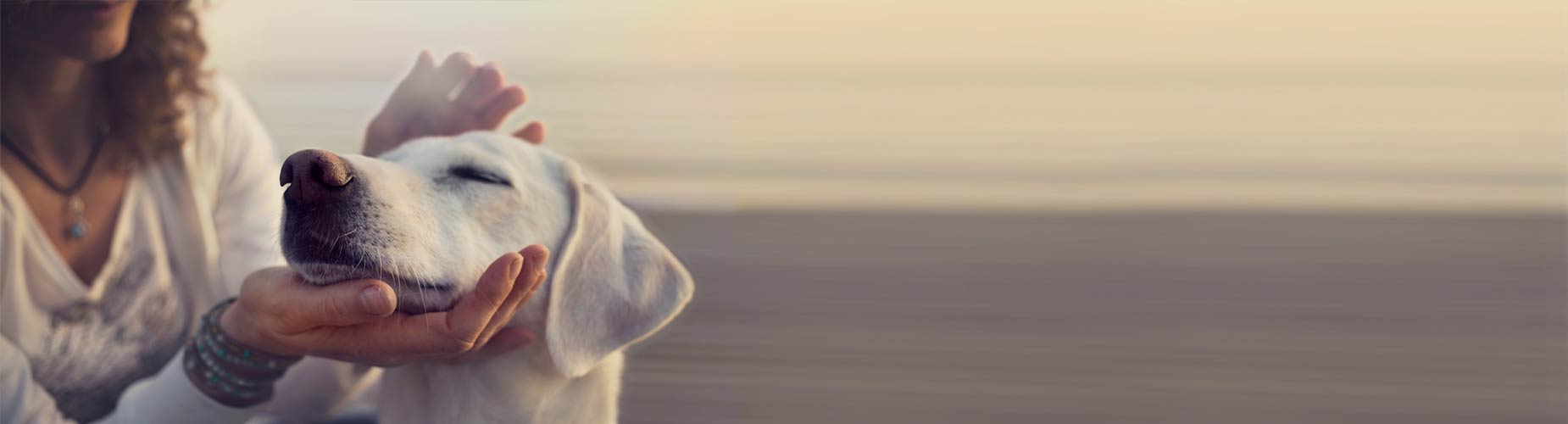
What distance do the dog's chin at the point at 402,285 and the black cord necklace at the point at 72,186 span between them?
0.64 metres

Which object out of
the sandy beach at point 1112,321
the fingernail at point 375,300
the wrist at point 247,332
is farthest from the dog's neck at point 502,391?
the sandy beach at point 1112,321

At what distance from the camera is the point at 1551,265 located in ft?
12.2

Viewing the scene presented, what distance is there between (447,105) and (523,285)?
0.54m

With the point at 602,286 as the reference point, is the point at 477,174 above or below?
above

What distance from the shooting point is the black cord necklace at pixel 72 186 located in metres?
1.47

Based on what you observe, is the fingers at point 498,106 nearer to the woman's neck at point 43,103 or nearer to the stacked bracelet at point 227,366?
the stacked bracelet at point 227,366

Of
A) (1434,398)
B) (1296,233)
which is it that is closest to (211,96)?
(1434,398)

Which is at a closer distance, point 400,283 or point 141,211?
point 400,283

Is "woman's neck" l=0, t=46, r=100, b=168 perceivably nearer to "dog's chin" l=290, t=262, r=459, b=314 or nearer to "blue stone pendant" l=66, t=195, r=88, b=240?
"blue stone pendant" l=66, t=195, r=88, b=240

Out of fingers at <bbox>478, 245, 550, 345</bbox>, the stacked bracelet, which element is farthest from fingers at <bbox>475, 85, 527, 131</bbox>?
fingers at <bbox>478, 245, 550, 345</bbox>

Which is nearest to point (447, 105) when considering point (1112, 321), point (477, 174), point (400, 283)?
point (477, 174)

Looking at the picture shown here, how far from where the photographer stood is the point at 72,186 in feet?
5.00

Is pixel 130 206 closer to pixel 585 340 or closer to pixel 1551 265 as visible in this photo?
pixel 585 340

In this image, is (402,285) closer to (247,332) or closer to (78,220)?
(247,332)
